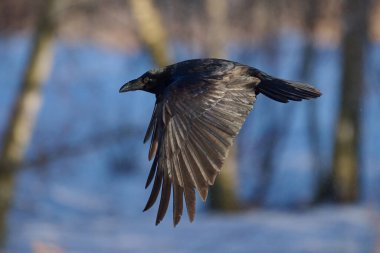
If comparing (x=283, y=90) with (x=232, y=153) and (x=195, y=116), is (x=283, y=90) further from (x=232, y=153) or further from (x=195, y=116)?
(x=232, y=153)

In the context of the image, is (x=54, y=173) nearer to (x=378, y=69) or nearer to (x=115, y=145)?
(x=115, y=145)

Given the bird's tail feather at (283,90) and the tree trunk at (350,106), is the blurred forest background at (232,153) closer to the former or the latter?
the tree trunk at (350,106)

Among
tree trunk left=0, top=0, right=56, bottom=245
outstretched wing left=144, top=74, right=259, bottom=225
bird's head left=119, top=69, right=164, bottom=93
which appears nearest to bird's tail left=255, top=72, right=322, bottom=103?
outstretched wing left=144, top=74, right=259, bottom=225

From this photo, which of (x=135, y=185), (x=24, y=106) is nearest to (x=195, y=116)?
(x=24, y=106)

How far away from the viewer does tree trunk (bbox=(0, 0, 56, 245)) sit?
13195mm

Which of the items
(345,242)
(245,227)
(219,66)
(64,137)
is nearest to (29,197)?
(64,137)

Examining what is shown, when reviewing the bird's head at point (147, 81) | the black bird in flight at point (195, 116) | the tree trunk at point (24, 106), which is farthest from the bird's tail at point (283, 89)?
the tree trunk at point (24, 106)

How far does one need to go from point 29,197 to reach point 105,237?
8.52 ft

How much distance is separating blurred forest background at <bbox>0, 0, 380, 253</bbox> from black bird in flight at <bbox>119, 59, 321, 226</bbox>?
7518 millimetres

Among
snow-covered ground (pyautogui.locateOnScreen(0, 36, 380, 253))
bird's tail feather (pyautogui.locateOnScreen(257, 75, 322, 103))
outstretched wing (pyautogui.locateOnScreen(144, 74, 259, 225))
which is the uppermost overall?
snow-covered ground (pyautogui.locateOnScreen(0, 36, 380, 253))

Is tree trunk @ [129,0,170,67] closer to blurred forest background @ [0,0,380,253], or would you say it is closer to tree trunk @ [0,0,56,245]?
blurred forest background @ [0,0,380,253]

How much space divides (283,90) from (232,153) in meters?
10.6

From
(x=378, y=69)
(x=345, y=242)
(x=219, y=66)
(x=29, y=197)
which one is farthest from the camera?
(x=29, y=197)

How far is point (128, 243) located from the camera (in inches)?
564
